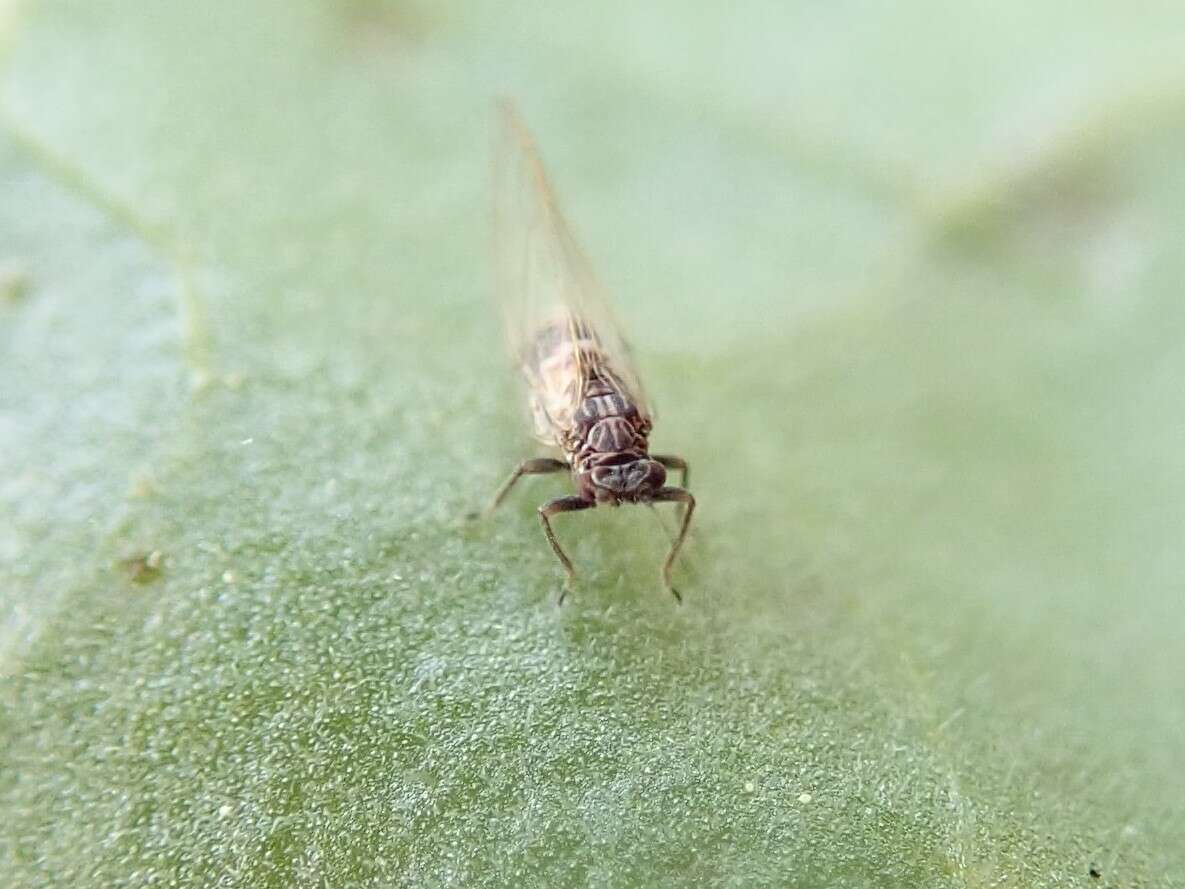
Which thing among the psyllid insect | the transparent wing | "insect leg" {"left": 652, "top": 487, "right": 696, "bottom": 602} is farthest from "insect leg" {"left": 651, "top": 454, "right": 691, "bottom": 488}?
the transparent wing

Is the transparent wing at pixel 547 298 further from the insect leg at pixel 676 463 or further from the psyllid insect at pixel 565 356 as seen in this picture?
the insect leg at pixel 676 463

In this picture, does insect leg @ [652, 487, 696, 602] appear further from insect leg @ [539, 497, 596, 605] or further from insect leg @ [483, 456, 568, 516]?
insect leg @ [483, 456, 568, 516]

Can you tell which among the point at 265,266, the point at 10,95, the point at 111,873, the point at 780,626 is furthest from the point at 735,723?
the point at 10,95

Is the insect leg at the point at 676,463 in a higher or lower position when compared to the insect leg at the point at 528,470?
higher

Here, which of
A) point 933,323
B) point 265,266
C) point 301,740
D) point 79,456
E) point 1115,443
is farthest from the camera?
point 933,323

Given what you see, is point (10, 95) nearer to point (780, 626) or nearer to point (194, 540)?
point (194, 540)

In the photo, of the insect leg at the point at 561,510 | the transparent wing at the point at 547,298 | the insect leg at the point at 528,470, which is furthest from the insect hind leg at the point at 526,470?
the transparent wing at the point at 547,298
